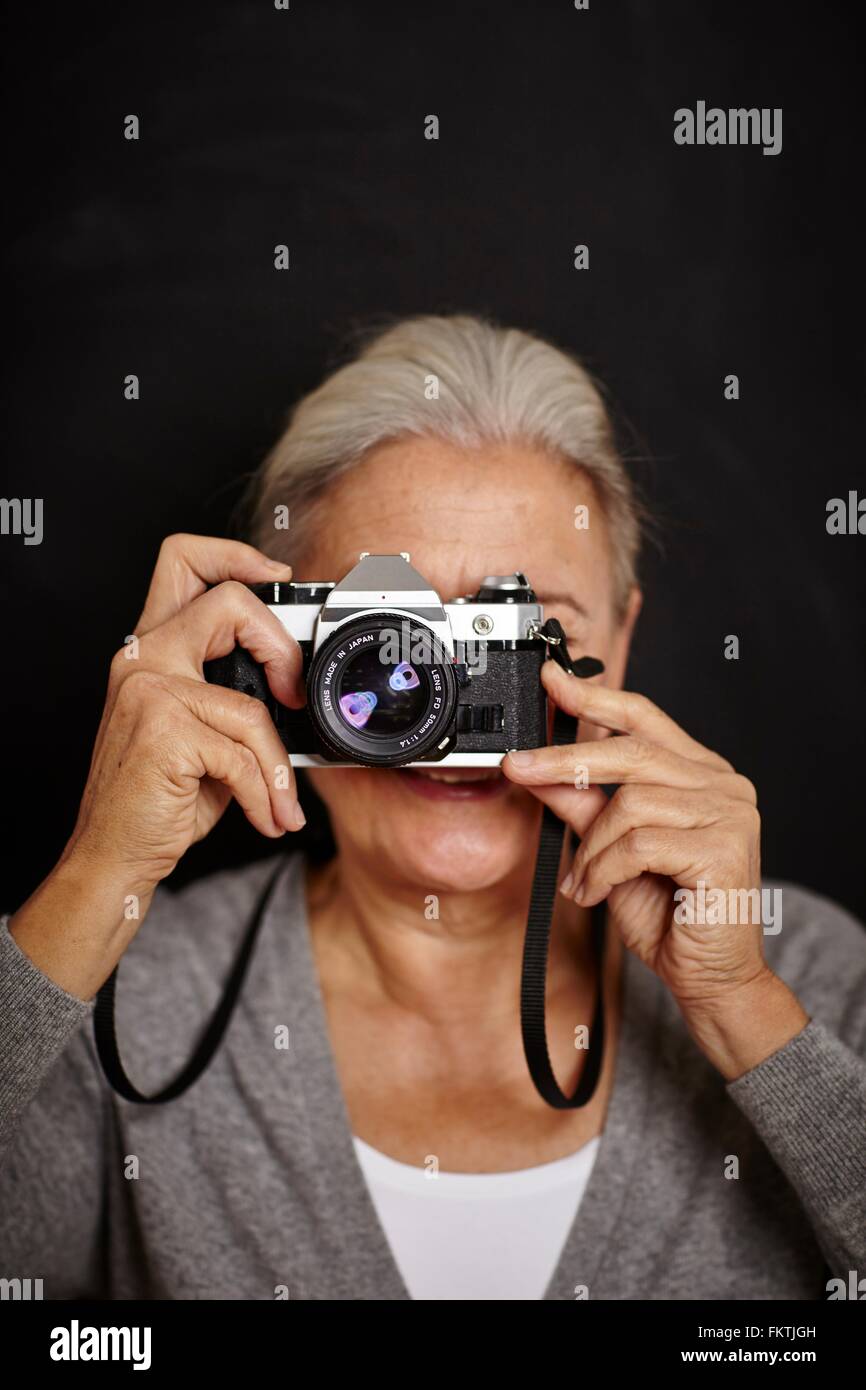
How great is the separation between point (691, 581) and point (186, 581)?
2.78 feet

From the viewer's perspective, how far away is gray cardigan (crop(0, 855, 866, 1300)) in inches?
50.3

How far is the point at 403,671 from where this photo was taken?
1.14m

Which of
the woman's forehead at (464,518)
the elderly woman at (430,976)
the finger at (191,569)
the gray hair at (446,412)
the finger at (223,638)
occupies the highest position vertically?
the gray hair at (446,412)

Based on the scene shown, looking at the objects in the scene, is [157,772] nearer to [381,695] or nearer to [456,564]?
[381,695]

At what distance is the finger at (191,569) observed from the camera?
1190 mm

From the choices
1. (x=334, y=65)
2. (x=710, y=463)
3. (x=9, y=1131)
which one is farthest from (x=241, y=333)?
(x=9, y=1131)

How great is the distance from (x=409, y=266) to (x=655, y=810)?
92 centimetres

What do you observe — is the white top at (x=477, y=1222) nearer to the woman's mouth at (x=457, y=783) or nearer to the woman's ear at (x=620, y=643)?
the woman's mouth at (x=457, y=783)

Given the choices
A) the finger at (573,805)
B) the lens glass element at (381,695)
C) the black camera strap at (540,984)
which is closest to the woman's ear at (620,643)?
the black camera strap at (540,984)

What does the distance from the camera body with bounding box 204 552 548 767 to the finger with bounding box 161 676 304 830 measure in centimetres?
4

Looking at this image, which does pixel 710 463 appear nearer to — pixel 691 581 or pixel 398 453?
pixel 691 581

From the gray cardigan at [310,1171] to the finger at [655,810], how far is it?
0.75 ft

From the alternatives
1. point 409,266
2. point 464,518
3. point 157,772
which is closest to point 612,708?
point 464,518
